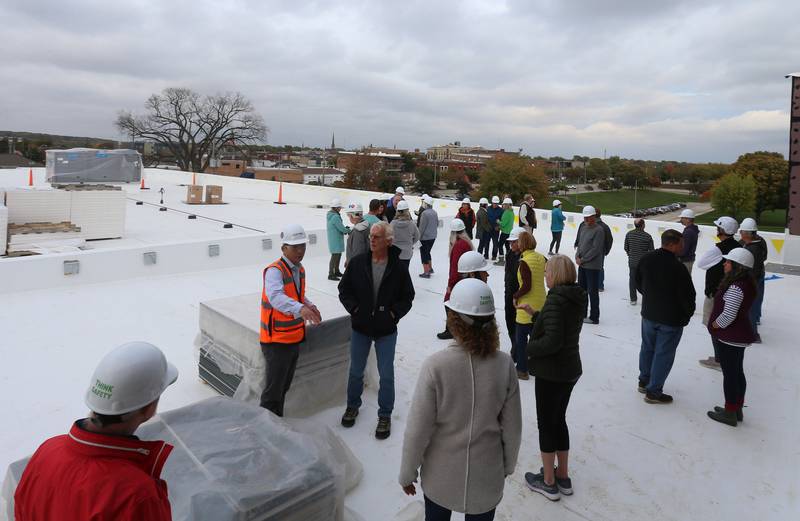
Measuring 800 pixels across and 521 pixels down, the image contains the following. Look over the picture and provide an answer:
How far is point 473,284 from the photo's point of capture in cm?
231

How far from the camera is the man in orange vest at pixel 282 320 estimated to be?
3.65 meters

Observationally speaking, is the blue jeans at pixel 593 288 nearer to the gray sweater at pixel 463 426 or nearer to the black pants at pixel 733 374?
the black pants at pixel 733 374

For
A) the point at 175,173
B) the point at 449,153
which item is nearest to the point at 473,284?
the point at 175,173

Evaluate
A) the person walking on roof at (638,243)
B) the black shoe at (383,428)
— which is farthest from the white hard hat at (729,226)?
the black shoe at (383,428)

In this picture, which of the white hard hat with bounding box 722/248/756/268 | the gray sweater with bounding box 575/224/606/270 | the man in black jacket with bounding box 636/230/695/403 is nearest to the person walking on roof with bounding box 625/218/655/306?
the gray sweater with bounding box 575/224/606/270

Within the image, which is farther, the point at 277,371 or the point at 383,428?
the point at 383,428

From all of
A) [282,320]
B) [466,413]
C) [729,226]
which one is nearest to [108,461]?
[466,413]

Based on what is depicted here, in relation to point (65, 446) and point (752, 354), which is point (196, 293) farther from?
point (752, 354)

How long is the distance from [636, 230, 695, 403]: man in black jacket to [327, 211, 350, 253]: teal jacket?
4.98 meters

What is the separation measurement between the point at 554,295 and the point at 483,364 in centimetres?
127

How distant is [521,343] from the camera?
499cm

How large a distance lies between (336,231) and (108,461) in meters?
7.25

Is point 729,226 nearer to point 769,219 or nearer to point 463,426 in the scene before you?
point 463,426

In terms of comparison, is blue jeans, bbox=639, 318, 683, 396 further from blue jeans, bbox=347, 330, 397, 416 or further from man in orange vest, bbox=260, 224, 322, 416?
man in orange vest, bbox=260, 224, 322, 416
